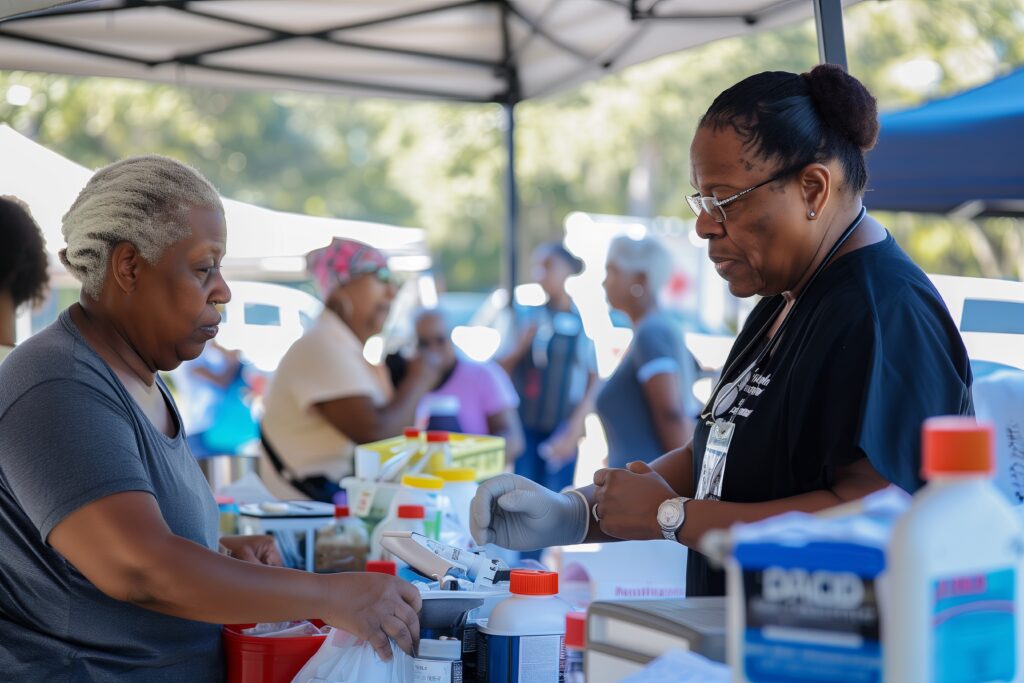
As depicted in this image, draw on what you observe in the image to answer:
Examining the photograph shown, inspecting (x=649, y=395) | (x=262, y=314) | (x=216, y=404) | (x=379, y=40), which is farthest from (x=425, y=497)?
(x=216, y=404)

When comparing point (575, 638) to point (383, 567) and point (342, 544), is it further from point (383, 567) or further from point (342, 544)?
point (342, 544)

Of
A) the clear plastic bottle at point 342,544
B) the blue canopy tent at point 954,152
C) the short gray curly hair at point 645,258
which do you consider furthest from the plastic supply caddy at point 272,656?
the short gray curly hair at point 645,258

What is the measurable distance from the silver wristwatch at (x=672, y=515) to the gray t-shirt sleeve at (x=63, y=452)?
30.0 inches

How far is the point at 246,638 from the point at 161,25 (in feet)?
8.62

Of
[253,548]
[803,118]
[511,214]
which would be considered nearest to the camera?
[803,118]

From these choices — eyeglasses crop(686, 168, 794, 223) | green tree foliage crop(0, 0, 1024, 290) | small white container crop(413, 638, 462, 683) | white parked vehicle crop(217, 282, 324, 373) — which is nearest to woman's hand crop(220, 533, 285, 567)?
small white container crop(413, 638, 462, 683)

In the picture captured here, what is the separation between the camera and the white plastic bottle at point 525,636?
1568mm

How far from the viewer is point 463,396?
4.97m

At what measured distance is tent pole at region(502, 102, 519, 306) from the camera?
4820 mm

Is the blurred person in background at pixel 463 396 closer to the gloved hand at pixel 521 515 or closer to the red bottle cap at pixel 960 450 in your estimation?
the gloved hand at pixel 521 515

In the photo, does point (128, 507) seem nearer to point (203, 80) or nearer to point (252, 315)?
point (252, 315)

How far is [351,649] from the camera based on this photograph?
5.29 ft

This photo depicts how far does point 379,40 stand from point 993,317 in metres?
2.42

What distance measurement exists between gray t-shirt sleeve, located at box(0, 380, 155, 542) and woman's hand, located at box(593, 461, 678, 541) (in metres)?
0.71
